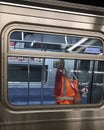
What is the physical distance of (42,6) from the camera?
2.77 meters

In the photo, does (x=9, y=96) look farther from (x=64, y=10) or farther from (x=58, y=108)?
(x=64, y=10)

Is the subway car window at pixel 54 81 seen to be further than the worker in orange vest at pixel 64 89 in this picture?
No

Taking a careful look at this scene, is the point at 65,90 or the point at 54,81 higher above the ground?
the point at 54,81

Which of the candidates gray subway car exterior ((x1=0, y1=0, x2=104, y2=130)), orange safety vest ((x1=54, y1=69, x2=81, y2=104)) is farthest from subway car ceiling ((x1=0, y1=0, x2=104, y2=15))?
orange safety vest ((x1=54, y1=69, x2=81, y2=104))

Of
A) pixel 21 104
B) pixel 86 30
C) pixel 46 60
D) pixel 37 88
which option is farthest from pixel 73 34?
pixel 21 104

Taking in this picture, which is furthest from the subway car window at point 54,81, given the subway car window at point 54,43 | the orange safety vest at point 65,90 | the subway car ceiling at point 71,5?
the subway car ceiling at point 71,5

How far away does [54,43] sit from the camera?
9.27 ft

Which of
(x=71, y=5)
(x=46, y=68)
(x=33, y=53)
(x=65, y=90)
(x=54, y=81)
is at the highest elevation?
(x=71, y=5)

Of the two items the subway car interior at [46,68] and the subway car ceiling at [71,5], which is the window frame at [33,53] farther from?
the subway car ceiling at [71,5]

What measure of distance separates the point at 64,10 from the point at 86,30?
0.32 meters

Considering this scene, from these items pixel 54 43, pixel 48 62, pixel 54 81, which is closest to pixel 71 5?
pixel 54 43

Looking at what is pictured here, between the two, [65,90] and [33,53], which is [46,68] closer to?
[33,53]

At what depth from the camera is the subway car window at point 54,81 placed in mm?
2717

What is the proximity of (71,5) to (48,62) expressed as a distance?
24.7 inches
